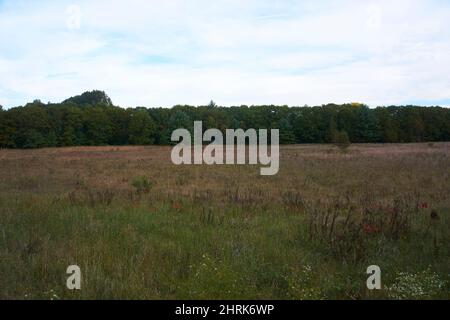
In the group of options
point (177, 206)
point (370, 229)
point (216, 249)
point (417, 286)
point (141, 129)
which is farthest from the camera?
point (141, 129)

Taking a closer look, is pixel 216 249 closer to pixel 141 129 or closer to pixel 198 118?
pixel 141 129

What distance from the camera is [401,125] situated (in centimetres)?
8150

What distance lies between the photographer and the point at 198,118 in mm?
81125

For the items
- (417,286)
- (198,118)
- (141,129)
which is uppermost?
(198,118)

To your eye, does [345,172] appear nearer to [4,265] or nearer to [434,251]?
[434,251]

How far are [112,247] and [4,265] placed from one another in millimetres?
1433

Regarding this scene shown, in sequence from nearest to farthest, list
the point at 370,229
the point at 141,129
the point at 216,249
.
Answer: the point at 216,249 → the point at 370,229 → the point at 141,129

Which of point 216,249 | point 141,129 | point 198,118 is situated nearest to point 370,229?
point 216,249

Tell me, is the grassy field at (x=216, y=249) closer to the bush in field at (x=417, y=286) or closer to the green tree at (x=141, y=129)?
the bush in field at (x=417, y=286)

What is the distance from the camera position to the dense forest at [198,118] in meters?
67.9

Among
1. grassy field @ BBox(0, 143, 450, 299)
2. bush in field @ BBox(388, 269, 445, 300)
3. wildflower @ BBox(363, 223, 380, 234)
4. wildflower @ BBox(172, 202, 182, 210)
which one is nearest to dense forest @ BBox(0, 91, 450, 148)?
wildflower @ BBox(172, 202, 182, 210)

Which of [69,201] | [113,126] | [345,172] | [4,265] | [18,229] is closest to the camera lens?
[4,265]
